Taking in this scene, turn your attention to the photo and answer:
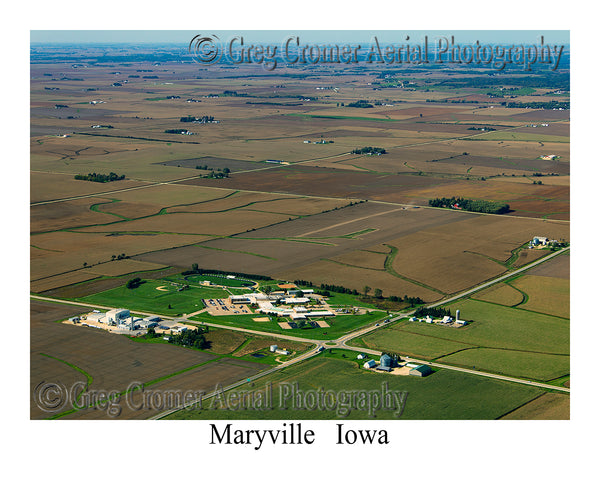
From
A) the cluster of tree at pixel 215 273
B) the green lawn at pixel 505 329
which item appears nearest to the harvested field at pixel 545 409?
the green lawn at pixel 505 329

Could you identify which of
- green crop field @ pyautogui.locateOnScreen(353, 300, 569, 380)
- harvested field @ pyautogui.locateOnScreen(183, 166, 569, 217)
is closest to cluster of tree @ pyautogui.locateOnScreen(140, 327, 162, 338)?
green crop field @ pyautogui.locateOnScreen(353, 300, 569, 380)

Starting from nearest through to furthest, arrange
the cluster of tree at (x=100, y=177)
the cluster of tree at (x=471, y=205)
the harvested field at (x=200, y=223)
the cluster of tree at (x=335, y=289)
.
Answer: the cluster of tree at (x=335, y=289), the harvested field at (x=200, y=223), the cluster of tree at (x=471, y=205), the cluster of tree at (x=100, y=177)

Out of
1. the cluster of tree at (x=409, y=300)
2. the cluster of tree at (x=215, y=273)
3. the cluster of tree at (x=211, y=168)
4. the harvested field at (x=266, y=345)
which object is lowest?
the harvested field at (x=266, y=345)

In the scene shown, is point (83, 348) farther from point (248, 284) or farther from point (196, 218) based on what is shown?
point (196, 218)

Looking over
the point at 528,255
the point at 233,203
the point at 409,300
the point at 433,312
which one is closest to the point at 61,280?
the point at 409,300

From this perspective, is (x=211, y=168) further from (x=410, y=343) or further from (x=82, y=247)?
(x=410, y=343)

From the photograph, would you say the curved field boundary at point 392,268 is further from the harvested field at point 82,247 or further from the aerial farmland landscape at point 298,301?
the harvested field at point 82,247

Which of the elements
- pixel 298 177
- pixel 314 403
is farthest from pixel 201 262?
pixel 298 177
